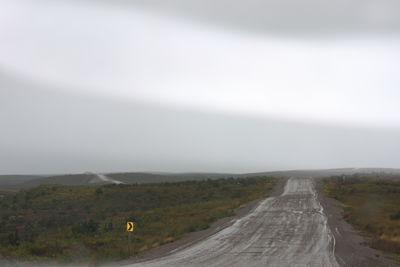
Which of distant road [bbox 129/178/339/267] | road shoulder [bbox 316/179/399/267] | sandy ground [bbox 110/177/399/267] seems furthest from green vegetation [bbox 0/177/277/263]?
road shoulder [bbox 316/179/399/267]

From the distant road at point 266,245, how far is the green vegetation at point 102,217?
8.82ft

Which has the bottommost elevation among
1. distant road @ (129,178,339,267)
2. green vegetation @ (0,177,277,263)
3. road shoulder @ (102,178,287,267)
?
green vegetation @ (0,177,277,263)

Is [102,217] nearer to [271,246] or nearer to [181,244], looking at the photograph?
[181,244]

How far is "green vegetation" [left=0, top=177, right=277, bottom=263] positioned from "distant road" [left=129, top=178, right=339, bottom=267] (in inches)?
106

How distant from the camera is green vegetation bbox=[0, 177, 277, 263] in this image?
17.9 metres

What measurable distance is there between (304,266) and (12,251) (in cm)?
1182

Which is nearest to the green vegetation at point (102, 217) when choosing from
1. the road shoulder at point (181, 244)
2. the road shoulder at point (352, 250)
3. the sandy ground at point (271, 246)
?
the road shoulder at point (181, 244)

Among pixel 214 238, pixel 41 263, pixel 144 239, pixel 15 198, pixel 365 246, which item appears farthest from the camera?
pixel 15 198

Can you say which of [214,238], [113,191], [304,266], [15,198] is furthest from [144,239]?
[15,198]

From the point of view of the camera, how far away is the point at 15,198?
60938 millimetres

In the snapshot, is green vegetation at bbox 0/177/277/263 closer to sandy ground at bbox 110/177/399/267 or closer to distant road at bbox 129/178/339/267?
sandy ground at bbox 110/177/399/267

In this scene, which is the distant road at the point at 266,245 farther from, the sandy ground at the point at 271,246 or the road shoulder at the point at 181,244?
the road shoulder at the point at 181,244

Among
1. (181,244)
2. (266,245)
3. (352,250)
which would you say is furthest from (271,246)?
(181,244)

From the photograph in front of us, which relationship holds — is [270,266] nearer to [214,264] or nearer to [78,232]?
[214,264]
